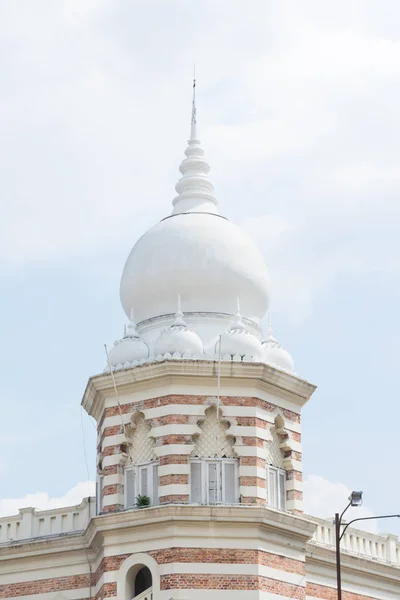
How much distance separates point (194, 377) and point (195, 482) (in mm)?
2553

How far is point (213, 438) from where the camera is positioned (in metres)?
30.5

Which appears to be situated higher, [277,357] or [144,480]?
[277,357]

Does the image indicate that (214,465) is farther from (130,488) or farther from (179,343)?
(179,343)

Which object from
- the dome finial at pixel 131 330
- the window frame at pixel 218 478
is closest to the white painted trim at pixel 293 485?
the window frame at pixel 218 478

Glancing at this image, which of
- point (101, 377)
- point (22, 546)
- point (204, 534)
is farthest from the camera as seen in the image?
point (22, 546)

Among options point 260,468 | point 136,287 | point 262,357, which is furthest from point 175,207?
point 260,468

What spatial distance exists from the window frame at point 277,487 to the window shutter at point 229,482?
3.08 ft

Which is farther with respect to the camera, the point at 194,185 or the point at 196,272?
the point at 194,185

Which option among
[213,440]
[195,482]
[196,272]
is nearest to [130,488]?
[195,482]

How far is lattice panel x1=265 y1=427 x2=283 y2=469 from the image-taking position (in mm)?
30969

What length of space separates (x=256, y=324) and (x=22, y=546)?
8771 mm

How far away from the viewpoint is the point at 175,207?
1388 inches

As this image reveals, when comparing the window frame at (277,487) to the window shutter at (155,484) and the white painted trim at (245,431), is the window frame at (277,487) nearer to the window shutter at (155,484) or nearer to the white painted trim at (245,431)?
the white painted trim at (245,431)

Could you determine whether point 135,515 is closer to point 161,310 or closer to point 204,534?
point 204,534
